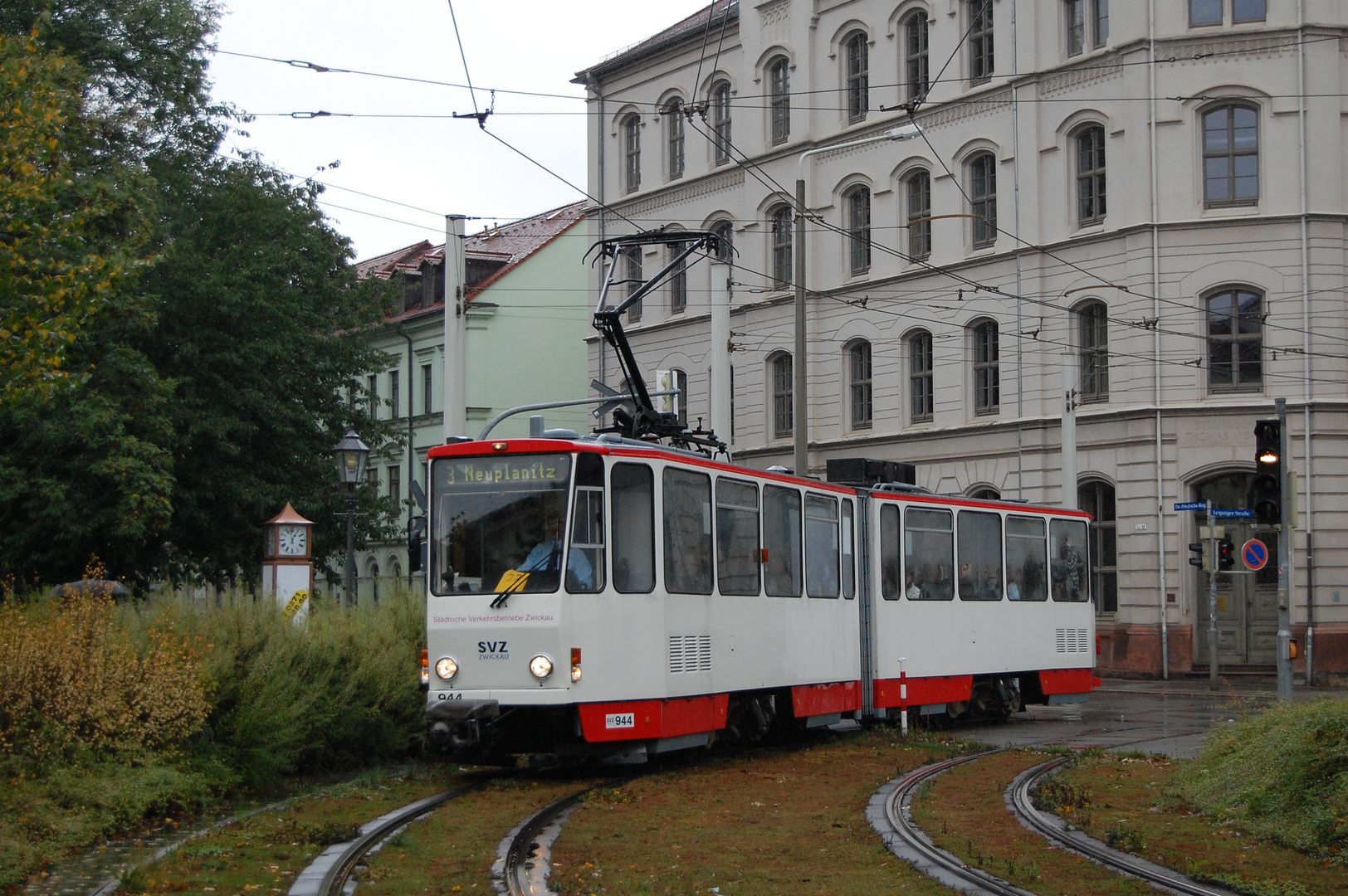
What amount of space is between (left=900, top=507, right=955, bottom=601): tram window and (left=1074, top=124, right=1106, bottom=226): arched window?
57.6 ft

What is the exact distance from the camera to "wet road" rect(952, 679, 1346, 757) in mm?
19453

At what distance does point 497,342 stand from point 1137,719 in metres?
36.0

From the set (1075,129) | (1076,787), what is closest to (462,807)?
(1076,787)

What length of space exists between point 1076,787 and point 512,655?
4.97 metres

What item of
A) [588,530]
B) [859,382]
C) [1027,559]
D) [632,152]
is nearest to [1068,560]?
[1027,559]

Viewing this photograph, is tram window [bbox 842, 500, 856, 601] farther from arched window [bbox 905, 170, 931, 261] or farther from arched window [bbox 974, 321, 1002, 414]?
arched window [bbox 905, 170, 931, 261]

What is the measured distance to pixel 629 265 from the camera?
4916 cm

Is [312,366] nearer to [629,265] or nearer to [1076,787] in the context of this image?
[629,265]

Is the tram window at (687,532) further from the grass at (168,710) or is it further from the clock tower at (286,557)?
the clock tower at (286,557)

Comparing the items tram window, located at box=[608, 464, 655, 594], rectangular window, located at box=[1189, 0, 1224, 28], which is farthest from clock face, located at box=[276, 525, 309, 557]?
rectangular window, located at box=[1189, 0, 1224, 28]

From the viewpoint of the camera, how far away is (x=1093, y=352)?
3644cm

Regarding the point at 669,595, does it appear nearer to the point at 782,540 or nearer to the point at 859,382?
the point at 782,540

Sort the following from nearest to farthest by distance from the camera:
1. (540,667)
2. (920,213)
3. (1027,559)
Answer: (540,667), (1027,559), (920,213)

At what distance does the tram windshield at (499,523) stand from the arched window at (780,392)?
30200 mm
